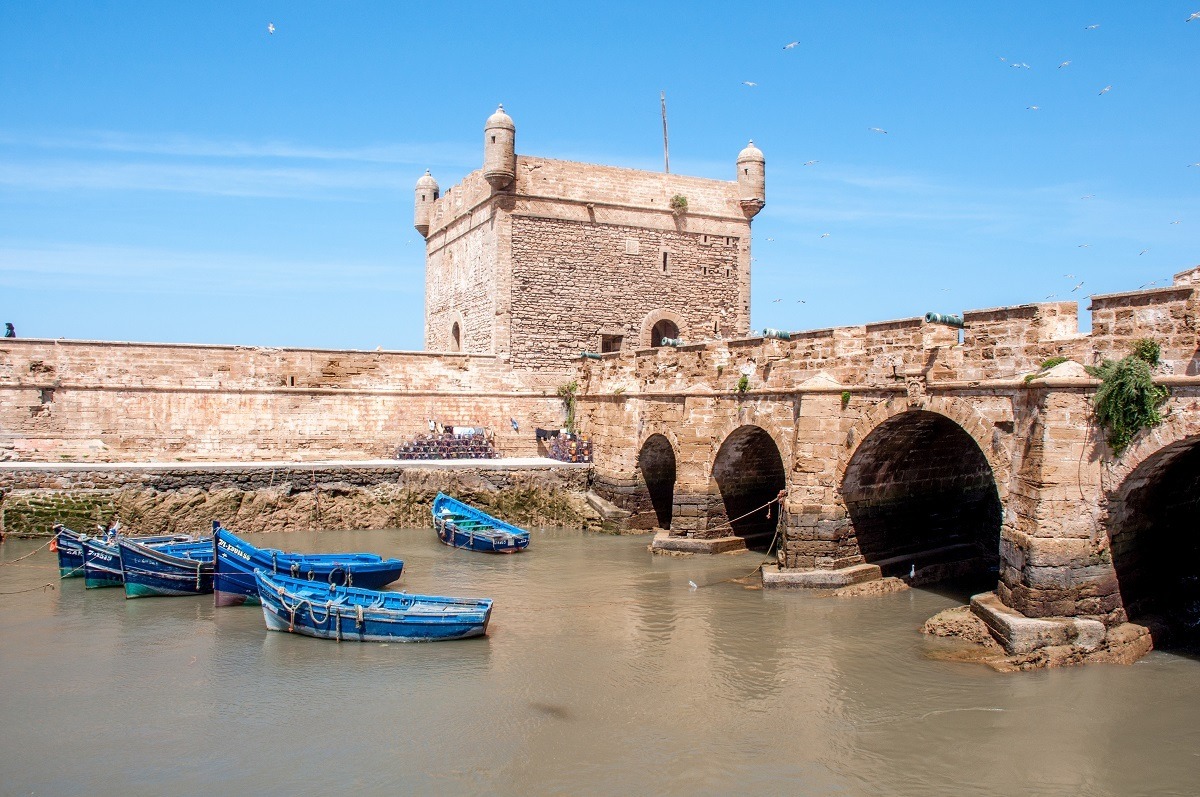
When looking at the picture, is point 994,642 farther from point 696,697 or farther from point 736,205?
point 736,205

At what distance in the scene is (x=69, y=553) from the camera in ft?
51.3

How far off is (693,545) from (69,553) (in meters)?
11.5

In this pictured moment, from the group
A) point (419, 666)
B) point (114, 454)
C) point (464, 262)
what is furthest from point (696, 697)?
point (464, 262)

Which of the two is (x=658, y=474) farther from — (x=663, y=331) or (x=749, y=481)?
(x=663, y=331)

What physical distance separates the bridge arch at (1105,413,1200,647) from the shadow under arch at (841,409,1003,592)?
2.57 metres

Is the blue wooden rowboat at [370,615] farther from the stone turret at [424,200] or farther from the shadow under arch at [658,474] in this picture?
the stone turret at [424,200]

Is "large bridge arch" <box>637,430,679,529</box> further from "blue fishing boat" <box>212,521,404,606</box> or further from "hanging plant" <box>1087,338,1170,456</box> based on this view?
"hanging plant" <box>1087,338,1170,456</box>

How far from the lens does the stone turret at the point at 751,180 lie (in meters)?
28.4

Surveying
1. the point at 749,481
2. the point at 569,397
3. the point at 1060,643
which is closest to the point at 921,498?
the point at 749,481

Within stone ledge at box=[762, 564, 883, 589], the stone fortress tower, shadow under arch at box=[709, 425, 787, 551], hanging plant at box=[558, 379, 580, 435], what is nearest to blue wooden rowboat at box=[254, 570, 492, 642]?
stone ledge at box=[762, 564, 883, 589]

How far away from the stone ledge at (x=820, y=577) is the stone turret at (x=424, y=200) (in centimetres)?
2009

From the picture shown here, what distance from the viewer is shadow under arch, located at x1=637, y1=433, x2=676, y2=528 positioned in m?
21.5

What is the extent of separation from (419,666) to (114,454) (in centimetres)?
1408

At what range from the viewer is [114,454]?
862 inches
